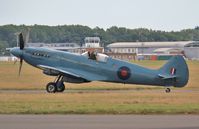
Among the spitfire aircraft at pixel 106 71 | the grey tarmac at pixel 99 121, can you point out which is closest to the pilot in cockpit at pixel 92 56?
the spitfire aircraft at pixel 106 71

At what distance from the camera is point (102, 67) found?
1273 inches

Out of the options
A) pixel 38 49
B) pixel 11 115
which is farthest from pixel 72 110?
pixel 38 49

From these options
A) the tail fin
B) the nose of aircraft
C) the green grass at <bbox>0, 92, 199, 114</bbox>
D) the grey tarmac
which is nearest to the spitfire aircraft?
the tail fin

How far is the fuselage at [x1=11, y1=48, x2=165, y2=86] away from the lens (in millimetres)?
32000

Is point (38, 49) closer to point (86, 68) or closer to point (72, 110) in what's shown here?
point (86, 68)

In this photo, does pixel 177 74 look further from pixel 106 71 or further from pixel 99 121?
pixel 99 121

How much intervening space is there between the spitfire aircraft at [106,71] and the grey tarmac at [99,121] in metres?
13.2

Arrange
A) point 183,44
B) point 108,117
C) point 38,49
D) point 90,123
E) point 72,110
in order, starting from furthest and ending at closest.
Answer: point 183,44, point 38,49, point 72,110, point 108,117, point 90,123

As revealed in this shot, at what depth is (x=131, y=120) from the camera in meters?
17.5

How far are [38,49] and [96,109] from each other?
571 inches

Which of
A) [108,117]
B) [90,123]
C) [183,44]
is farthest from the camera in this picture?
[183,44]

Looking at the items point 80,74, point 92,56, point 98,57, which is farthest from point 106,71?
point 80,74

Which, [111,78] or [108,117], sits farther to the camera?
[111,78]

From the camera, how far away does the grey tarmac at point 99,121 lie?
15.9 m
